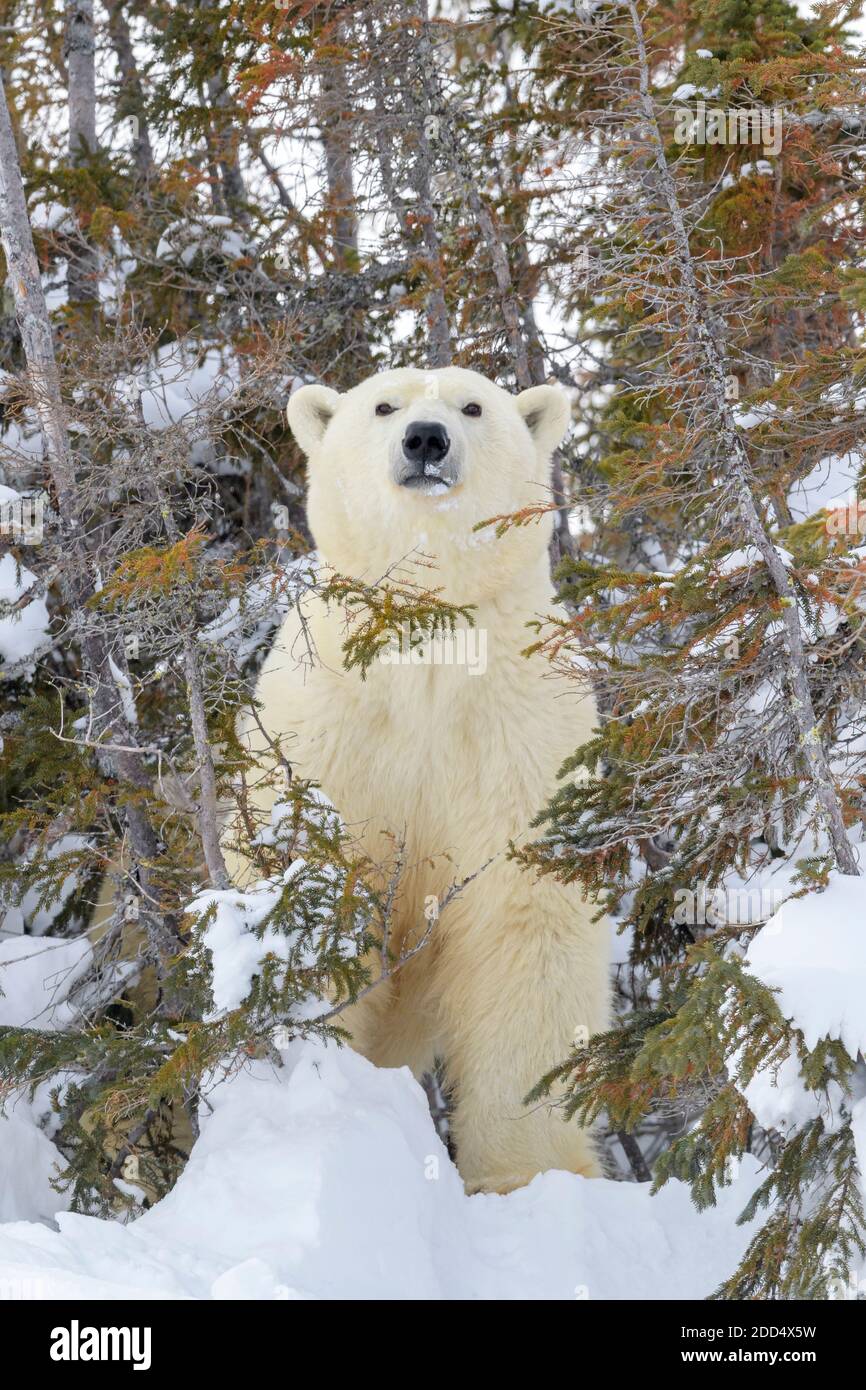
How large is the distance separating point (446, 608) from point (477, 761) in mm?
782

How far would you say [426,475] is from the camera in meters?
4.31

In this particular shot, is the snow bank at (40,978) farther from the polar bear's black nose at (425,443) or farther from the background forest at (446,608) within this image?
the polar bear's black nose at (425,443)

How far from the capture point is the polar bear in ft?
15.3

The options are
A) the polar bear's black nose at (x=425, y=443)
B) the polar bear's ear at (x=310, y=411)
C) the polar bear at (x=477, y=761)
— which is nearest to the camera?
the polar bear's black nose at (x=425, y=443)

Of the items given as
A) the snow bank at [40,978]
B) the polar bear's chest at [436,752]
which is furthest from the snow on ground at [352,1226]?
the snow bank at [40,978]

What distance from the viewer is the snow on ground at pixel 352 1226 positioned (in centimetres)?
323

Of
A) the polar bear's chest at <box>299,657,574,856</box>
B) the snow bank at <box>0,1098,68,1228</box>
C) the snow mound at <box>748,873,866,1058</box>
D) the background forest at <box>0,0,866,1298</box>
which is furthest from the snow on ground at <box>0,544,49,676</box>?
the snow mound at <box>748,873,866,1058</box>

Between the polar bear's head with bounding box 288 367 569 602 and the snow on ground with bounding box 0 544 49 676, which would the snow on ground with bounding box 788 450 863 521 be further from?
the snow on ground with bounding box 0 544 49 676

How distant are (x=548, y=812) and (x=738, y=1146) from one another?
3.88ft

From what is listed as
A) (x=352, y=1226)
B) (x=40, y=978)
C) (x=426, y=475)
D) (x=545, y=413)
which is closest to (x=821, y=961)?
(x=352, y=1226)

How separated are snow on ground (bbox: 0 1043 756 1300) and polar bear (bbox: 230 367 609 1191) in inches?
17.9

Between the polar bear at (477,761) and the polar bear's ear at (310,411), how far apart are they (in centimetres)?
16

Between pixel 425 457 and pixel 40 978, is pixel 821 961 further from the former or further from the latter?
pixel 40 978
